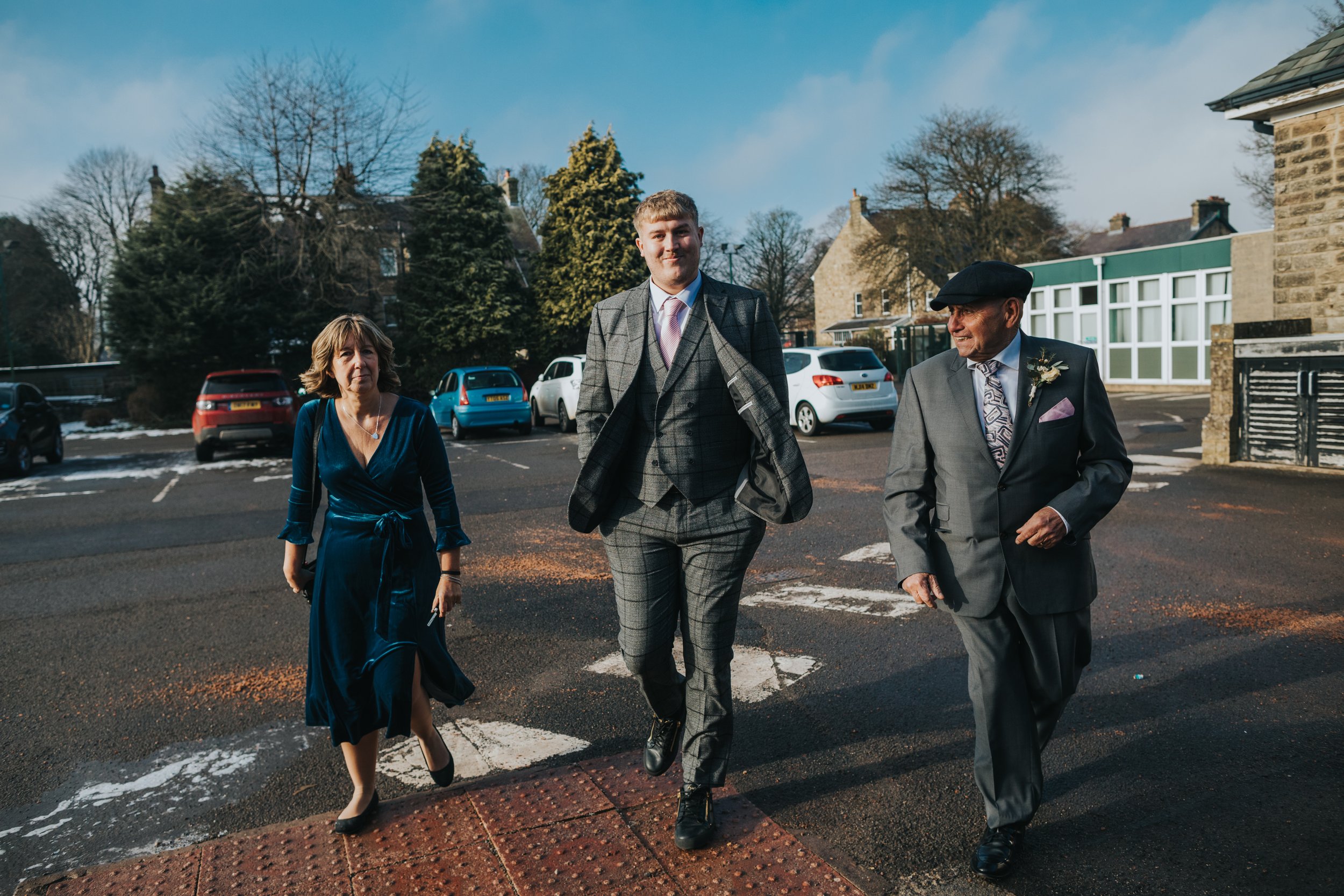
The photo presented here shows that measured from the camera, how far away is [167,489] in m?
13.5

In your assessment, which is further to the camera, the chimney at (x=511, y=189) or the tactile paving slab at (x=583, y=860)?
the chimney at (x=511, y=189)

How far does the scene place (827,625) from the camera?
18.4 ft

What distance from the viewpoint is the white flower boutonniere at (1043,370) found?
2.93m

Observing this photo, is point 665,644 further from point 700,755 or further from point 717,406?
point 717,406

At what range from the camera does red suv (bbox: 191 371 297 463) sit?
16.8 m

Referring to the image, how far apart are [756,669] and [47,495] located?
12622mm

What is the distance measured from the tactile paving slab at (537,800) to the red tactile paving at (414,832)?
6 centimetres

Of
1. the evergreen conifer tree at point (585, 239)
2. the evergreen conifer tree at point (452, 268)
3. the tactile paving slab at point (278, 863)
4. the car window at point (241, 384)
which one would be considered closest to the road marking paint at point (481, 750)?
the tactile paving slab at point (278, 863)

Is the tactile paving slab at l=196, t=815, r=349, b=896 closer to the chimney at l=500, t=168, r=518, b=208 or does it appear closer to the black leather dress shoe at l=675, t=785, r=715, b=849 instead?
the black leather dress shoe at l=675, t=785, r=715, b=849

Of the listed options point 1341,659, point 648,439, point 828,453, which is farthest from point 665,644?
point 828,453

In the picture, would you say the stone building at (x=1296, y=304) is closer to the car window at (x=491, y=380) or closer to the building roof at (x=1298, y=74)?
the building roof at (x=1298, y=74)

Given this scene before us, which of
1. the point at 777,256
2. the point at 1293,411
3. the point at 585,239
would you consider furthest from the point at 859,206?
the point at 1293,411

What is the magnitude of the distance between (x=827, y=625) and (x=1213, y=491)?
6.21 m

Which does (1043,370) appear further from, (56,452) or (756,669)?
(56,452)
